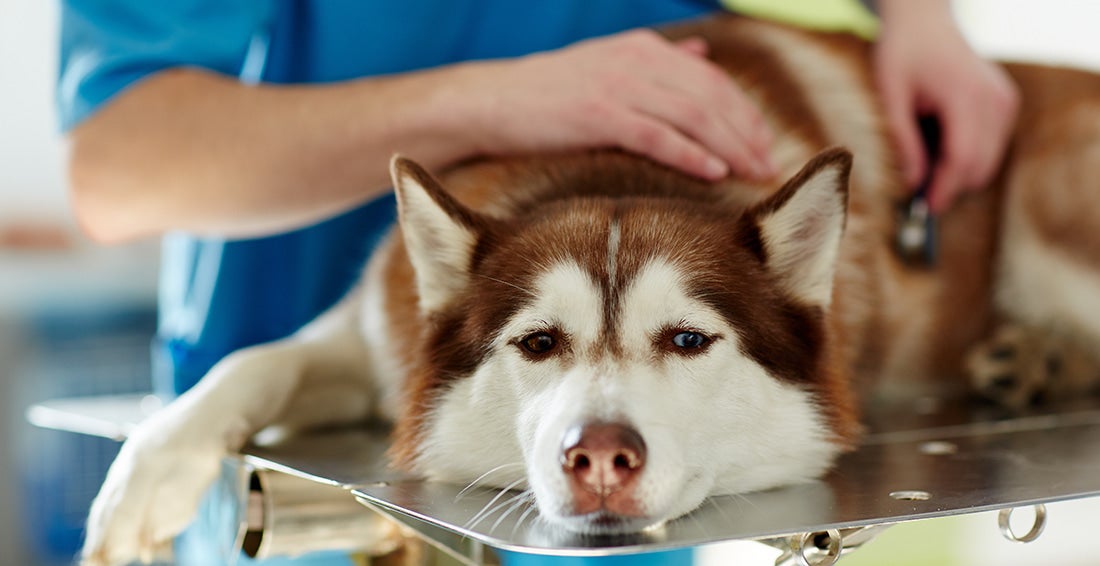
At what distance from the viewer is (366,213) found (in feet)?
6.36

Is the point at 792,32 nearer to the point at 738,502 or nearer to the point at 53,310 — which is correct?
the point at 738,502

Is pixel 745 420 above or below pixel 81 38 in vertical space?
below

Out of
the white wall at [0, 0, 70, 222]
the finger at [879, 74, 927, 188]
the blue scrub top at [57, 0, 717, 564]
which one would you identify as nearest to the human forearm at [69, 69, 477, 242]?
the blue scrub top at [57, 0, 717, 564]

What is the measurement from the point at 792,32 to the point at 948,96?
1.02 ft

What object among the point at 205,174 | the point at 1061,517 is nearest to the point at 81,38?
the point at 205,174

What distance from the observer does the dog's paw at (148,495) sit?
1208mm

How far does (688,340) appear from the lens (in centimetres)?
115

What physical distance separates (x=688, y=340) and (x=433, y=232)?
Result: 0.35 m

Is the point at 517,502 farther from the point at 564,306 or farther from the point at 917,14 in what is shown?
the point at 917,14

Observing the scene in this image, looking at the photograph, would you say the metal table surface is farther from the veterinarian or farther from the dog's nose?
the veterinarian

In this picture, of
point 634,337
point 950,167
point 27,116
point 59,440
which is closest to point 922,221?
point 950,167

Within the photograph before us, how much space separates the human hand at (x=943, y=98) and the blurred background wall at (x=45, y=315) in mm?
1476

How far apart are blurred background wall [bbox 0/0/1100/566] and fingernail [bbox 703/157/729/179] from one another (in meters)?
2.20

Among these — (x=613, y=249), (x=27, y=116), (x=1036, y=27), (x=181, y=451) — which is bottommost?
Result: (x=181, y=451)
